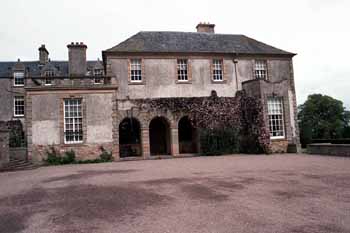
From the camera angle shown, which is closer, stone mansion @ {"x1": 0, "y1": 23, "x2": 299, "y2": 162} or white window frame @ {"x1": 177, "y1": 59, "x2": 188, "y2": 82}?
stone mansion @ {"x1": 0, "y1": 23, "x2": 299, "y2": 162}

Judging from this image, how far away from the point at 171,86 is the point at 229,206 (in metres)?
14.6

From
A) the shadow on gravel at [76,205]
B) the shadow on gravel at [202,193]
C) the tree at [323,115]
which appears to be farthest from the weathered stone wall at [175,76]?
the tree at [323,115]

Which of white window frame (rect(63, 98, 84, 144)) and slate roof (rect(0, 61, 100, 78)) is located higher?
slate roof (rect(0, 61, 100, 78))

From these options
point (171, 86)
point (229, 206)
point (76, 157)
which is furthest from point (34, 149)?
point (229, 206)

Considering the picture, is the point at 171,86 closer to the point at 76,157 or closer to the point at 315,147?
the point at 76,157

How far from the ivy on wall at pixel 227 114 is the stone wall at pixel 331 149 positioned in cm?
267

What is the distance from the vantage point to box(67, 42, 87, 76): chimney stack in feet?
67.5

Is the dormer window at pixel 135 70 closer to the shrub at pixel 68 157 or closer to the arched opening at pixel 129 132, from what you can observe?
the arched opening at pixel 129 132

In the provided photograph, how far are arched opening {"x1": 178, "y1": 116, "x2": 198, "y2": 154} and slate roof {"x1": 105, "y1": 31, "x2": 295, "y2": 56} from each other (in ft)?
17.6

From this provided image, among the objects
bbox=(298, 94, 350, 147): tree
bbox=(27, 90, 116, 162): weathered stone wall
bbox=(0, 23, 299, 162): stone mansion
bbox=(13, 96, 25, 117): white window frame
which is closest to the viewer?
bbox=(27, 90, 116, 162): weathered stone wall

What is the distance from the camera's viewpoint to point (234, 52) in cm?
2008

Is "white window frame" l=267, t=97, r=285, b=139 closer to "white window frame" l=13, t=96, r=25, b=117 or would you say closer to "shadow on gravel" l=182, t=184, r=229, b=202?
"shadow on gravel" l=182, t=184, r=229, b=202

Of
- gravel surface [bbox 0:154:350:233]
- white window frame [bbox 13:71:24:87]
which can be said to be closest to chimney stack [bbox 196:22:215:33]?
gravel surface [bbox 0:154:350:233]

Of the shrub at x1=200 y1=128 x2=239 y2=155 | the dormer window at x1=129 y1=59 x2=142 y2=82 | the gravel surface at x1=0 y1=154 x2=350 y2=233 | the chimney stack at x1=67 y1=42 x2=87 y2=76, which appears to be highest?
the chimney stack at x1=67 y1=42 x2=87 y2=76
